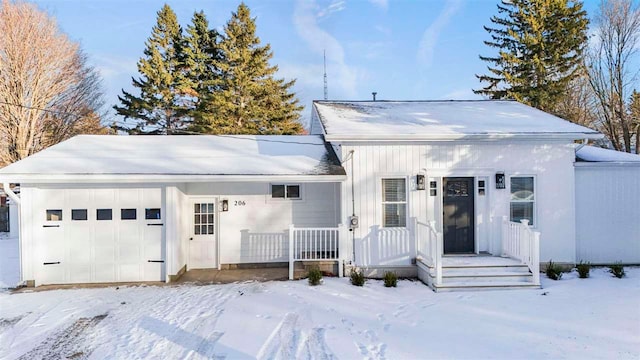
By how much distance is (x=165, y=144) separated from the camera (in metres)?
9.47

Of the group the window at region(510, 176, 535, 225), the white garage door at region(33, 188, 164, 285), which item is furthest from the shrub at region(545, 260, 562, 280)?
the white garage door at region(33, 188, 164, 285)

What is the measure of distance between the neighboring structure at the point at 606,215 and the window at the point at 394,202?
442 centimetres

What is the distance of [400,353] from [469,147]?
17.5 ft

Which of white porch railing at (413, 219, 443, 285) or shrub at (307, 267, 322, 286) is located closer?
white porch railing at (413, 219, 443, 285)

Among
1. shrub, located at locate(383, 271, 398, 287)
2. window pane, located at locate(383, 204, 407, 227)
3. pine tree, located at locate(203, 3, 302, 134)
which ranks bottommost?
shrub, located at locate(383, 271, 398, 287)

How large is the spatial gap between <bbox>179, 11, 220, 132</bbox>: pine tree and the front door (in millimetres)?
13056

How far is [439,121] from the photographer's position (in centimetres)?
872

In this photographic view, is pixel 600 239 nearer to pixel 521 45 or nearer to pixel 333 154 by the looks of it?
pixel 333 154

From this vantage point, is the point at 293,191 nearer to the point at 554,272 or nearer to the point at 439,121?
the point at 439,121

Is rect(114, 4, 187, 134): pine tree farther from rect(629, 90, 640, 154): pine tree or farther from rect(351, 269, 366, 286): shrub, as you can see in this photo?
rect(629, 90, 640, 154): pine tree

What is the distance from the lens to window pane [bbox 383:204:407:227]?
7750 mm

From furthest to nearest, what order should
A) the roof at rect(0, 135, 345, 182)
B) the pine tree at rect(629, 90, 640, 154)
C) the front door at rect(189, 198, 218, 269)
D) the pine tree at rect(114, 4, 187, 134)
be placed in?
the pine tree at rect(114, 4, 187, 134)
the pine tree at rect(629, 90, 640, 154)
the front door at rect(189, 198, 218, 269)
the roof at rect(0, 135, 345, 182)

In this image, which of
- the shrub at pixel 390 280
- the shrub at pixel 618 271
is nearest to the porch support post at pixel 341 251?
the shrub at pixel 390 280

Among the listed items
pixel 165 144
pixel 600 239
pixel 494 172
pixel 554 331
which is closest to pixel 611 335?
pixel 554 331
